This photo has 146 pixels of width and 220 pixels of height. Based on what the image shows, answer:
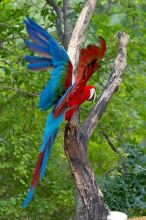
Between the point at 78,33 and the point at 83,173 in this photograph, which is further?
the point at 78,33

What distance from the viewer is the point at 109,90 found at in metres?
2.83

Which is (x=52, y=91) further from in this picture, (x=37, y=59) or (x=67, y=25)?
(x=67, y=25)

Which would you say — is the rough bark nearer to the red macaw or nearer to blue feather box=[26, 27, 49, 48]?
the red macaw

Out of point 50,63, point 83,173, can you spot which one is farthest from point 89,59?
point 83,173

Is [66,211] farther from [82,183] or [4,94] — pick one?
[82,183]

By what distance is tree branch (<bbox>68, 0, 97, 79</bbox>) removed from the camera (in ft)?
9.12

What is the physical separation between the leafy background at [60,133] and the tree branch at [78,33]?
67 centimetres

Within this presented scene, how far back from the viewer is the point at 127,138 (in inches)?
166

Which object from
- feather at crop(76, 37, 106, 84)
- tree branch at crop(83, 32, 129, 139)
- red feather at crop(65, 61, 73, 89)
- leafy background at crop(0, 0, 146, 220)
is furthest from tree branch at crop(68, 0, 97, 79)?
leafy background at crop(0, 0, 146, 220)

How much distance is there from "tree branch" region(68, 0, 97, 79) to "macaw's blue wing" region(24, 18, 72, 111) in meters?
0.32

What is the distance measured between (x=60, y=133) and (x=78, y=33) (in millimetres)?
1260

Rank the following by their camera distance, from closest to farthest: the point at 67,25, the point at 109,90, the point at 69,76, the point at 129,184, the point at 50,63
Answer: the point at 69,76 < the point at 50,63 < the point at 109,90 < the point at 129,184 < the point at 67,25

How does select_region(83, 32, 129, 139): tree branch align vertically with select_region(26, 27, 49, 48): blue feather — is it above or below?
below

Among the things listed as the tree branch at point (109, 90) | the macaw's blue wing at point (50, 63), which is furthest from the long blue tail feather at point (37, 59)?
the tree branch at point (109, 90)
